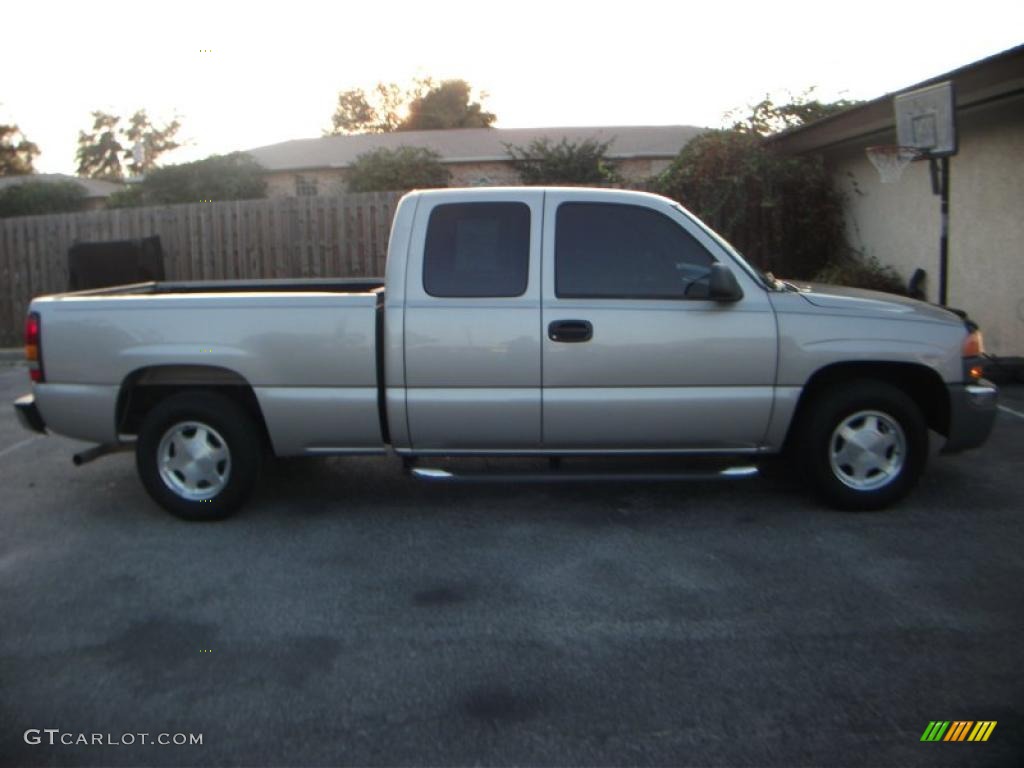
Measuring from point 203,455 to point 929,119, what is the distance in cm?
697

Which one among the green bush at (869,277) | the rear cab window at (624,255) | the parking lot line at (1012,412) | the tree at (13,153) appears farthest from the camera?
the tree at (13,153)

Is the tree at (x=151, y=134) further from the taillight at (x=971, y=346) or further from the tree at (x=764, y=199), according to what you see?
the taillight at (x=971, y=346)

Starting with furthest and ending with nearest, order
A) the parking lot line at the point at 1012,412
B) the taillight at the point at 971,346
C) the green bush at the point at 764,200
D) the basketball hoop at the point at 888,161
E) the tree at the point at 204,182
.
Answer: the tree at the point at 204,182, the green bush at the point at 764,200, the basketball hoop at the point at 888,161, the parking lot line at the point at 1012,412, the taillight at the point at 971,346

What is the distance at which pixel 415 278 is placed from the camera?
6.11 m

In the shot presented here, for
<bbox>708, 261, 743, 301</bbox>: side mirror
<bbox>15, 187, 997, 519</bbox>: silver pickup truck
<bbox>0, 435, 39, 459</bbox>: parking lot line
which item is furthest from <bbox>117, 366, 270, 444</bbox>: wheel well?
<bbox>708, 261, 743, 301</bbox>: side mirror

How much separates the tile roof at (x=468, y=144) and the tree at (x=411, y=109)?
26.1 metres

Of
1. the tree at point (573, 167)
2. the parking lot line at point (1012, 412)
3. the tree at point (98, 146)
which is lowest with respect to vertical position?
the parking lot line at point (1012, 412)

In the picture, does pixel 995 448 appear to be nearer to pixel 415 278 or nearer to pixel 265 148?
pixel 415 278

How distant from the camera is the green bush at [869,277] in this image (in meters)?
12.2

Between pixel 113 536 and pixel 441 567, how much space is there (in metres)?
2.12

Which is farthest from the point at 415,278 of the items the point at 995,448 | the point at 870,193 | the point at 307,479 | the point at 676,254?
the point at 870,193

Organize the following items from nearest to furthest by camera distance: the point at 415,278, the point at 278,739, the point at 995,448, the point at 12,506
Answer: the point at 278,739, the point at 415,278, the point at 12,506, the point at 995,448

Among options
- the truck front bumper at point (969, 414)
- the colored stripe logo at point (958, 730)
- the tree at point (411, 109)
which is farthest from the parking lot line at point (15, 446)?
the tree at point (411, 109)

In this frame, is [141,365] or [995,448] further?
[995,448]
